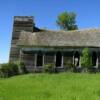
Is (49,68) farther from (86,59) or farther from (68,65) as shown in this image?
(86,59)

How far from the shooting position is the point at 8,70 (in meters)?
38.1

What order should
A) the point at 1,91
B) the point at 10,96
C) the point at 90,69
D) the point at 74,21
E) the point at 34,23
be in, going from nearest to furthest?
1. the point at 10,96
2. the point at 1,91
3. the point at 90,69
4. the point at 34,23
5. the point at 74,21

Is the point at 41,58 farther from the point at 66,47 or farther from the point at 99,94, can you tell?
the point at 99,94

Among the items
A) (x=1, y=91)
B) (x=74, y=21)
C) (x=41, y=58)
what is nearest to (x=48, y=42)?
(x=41, y=58)

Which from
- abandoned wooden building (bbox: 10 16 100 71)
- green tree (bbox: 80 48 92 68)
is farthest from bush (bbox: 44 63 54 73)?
green tree (bbox: 80 48 92 68)

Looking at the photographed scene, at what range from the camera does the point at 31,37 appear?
1754 inches

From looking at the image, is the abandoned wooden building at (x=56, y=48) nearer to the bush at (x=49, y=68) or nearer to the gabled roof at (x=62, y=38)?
the gabled roof at (x=62, y=38)

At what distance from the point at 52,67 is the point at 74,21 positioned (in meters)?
34.3

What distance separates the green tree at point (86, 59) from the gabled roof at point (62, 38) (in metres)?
1.15

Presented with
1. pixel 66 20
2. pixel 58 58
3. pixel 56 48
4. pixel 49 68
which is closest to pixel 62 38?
pixel 56 48

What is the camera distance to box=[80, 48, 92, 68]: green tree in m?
40.3

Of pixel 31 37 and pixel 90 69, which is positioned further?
pixel 31 37

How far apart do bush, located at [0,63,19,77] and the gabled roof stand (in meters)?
3.52

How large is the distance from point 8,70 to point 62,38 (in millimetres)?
9224
